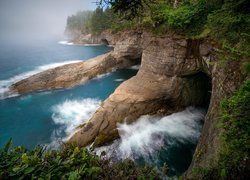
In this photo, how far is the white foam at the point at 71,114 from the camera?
14.8m


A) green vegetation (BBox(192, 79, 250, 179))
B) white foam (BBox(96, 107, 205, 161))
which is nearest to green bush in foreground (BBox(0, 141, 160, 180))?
green vegetation (BBox(192, 79, 250, 179))

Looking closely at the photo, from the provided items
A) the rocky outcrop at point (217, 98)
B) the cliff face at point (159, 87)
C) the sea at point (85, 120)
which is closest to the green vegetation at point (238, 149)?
the rocky outcrop at point (217, 98)

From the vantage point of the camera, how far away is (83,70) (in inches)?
1060

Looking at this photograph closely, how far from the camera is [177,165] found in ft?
36.7

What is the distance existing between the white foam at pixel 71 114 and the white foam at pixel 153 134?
4.13 metres

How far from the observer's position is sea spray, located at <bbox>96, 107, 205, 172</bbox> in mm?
11727

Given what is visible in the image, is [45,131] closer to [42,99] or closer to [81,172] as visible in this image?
[42,99]

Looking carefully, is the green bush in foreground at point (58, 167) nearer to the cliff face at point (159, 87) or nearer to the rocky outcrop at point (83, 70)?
the cliff face at point (159, 87)

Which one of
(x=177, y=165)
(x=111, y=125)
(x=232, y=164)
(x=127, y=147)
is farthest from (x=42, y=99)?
(x=232, y=164)

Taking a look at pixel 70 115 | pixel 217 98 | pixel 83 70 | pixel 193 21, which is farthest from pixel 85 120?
pixel 83 70

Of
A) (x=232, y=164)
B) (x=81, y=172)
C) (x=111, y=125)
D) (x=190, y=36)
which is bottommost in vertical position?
(x=111, y=125)

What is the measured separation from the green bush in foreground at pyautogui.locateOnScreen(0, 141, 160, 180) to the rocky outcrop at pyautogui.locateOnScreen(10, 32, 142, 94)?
21873 millimetres

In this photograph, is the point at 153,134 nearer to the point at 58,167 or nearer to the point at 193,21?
the point at 193,21

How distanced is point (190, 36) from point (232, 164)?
1102cm
